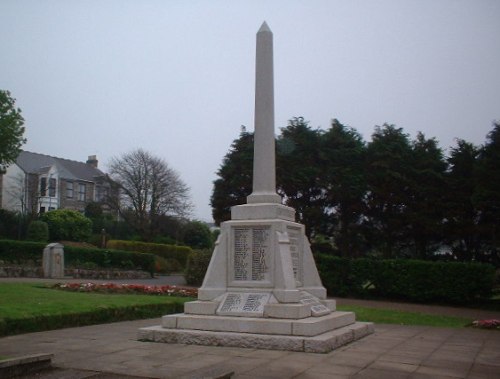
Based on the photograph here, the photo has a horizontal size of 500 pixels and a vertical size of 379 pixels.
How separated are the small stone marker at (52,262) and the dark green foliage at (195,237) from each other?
2496 cm

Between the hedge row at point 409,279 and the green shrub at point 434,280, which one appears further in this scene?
the hedge row at point 409,279

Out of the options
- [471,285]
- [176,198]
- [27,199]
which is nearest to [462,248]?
[471,285]

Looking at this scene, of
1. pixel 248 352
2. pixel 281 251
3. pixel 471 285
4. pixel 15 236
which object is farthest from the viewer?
pixel 15 236

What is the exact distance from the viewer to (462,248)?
92.8 feet

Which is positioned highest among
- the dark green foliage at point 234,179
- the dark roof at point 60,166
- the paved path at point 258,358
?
the dark roof at point 60,166

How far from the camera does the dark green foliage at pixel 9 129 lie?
131 feet

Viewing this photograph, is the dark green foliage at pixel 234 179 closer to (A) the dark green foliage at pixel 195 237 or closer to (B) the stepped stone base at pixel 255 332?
(A) the dark green foliage at pixel 195 237

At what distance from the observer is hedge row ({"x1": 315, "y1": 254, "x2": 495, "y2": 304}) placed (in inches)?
898

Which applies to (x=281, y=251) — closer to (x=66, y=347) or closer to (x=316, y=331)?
(x=316, y=331)

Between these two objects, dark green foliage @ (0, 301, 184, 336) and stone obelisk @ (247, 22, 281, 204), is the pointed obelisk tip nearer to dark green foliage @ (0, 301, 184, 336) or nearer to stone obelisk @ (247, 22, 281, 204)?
stone obelisk @ (247, 22, 281, 204)

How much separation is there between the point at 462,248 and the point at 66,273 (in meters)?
22.1

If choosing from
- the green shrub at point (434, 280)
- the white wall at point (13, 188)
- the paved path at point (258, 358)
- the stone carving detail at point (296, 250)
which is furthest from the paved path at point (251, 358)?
the white wall at point (13, 188)

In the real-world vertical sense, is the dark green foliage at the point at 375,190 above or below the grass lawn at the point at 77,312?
above

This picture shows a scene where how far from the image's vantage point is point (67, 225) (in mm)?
42781
